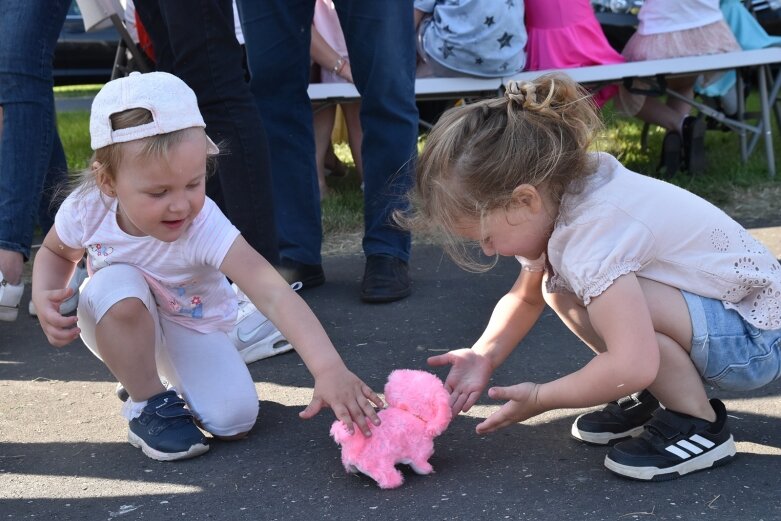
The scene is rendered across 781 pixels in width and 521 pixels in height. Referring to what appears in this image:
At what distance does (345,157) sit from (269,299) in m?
4.42

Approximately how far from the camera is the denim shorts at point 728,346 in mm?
2082

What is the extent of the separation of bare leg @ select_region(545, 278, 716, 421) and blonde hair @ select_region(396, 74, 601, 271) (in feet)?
0.97

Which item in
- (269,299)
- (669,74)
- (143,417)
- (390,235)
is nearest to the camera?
(269,299)

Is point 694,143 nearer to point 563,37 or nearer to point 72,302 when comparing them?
point 563,37

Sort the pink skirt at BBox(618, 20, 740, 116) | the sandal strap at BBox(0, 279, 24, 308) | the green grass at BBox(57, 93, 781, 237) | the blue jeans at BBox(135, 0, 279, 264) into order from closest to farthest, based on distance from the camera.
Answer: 1. the sandal strap at BBox(0, 279, 24, 308)
2. the blue jeans at BBox(135, 0, 279, 264)
3. the green grass at BBox(57, 93, 781, 237)
4. the pink skirt at BBox(618, 20, 740, 116)

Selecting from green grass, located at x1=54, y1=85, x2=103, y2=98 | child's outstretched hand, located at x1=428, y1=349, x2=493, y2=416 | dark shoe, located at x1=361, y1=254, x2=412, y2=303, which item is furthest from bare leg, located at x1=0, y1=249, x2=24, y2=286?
green grass, located at x1=54, y1=85, x2=103, y2=98

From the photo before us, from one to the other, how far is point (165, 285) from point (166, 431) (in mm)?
375

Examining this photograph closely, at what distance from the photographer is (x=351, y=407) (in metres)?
2.03

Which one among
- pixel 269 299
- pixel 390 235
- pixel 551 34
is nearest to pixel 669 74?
pixel 551 34

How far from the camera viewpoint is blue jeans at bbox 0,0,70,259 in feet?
9.59

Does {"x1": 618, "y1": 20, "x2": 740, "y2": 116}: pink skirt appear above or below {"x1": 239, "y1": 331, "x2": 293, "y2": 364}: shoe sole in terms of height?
above

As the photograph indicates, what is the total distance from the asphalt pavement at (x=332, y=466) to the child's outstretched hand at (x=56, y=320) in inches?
12.8

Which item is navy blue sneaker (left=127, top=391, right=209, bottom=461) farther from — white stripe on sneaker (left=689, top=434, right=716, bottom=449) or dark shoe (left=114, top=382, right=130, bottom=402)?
white stripe on sneaker (left=689, top=434, right=716, bottom=449)

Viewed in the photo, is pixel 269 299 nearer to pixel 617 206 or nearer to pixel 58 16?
pixel 617 206
